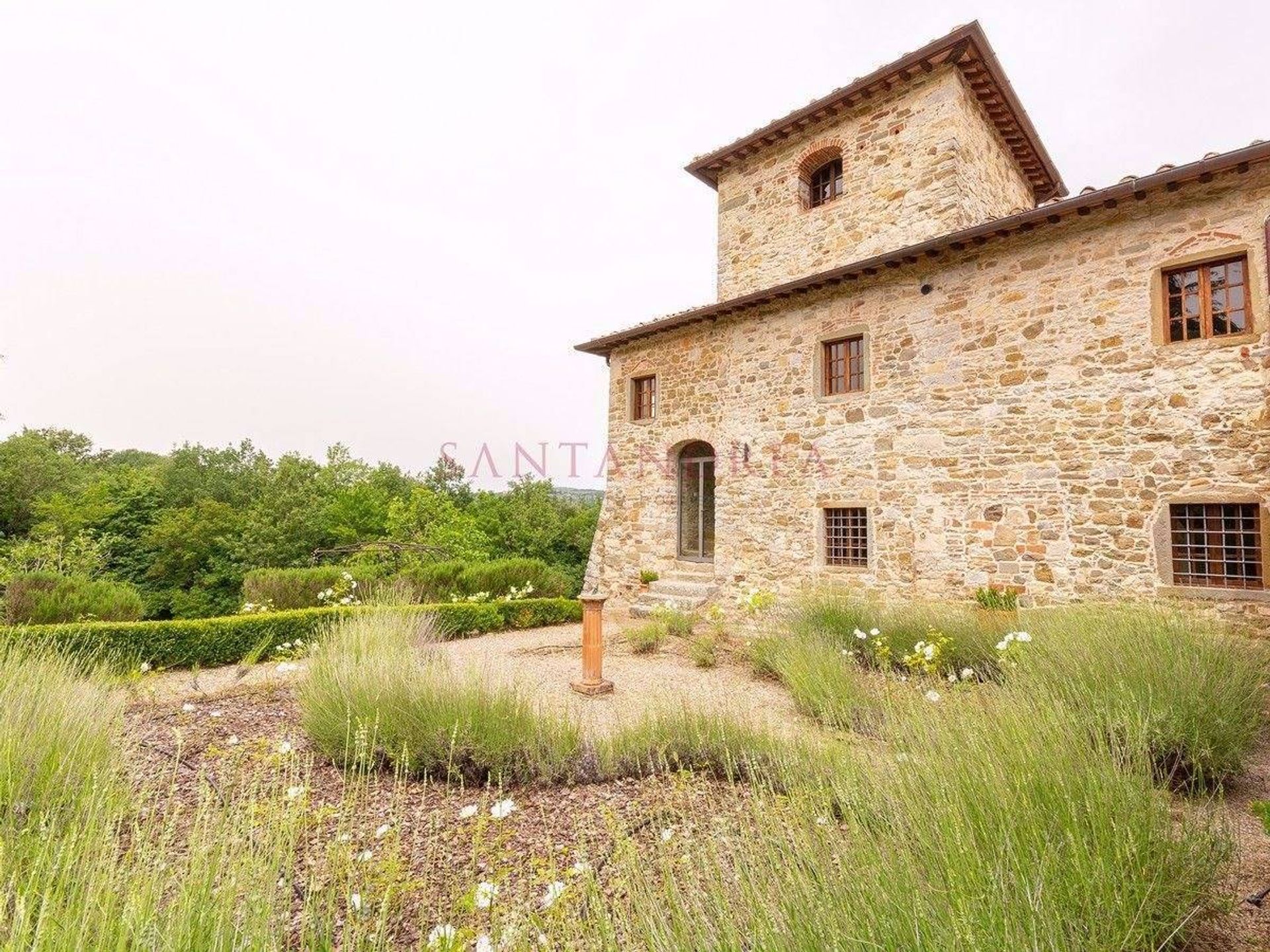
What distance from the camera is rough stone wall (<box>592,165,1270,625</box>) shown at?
6.78 metres

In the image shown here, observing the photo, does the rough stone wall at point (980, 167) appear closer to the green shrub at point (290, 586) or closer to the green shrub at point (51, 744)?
the green shrub at point (51, 744)

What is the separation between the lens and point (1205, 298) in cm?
694

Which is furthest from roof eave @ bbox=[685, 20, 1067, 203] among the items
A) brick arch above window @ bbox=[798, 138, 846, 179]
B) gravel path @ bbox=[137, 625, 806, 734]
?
gravel path @ bbox=[137, 625, 806, 734]

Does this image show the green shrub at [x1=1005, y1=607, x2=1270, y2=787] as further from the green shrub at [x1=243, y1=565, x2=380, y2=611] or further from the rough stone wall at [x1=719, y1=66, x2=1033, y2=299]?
the green shrub at [x1=243, y1=565, x2=380, y2=611]

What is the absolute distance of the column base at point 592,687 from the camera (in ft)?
20.6

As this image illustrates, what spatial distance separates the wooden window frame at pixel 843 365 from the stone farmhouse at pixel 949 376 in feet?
0.19

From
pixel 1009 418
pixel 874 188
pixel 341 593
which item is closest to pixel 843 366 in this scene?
pixel 1009 418

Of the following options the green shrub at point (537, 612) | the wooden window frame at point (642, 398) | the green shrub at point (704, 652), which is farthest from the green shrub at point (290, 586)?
the wooden window frame at point (642, 398)

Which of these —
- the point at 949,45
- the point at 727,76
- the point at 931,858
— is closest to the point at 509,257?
the point at 727,76

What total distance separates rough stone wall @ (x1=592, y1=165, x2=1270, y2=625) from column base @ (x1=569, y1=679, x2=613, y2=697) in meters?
4.90

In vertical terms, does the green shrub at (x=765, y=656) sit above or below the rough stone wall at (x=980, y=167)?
below

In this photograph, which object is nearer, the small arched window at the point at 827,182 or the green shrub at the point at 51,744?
the green shrub at the point at 51,744

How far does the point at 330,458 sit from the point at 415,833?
3275cm

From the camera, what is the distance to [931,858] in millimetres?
1656
